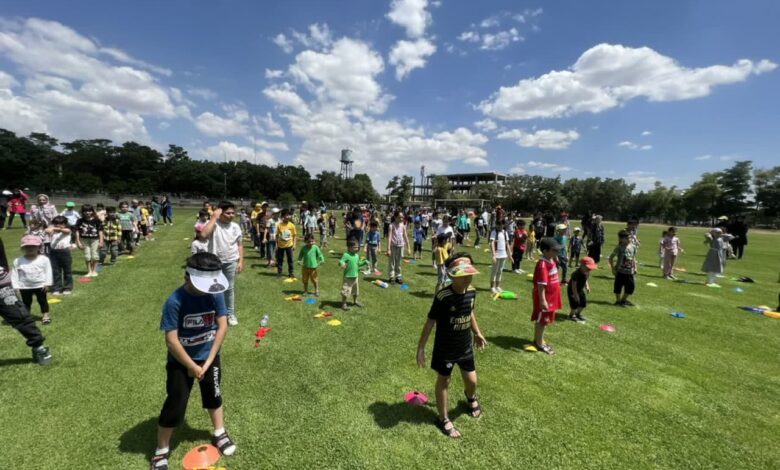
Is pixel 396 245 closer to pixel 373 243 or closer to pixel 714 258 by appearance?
pixel 373 243

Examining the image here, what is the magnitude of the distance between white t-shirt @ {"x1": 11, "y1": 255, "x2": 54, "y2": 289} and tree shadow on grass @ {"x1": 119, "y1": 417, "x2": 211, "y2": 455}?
14.0 ft

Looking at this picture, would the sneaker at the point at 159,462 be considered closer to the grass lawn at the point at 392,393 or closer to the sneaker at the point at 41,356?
the grass lawn at the point at 392,393

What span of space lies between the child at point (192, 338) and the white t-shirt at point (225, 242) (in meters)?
3.14

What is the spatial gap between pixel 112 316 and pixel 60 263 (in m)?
2.78

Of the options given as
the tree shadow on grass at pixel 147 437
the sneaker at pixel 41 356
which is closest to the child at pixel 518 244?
the tree shadow on grass at pixel 147 437

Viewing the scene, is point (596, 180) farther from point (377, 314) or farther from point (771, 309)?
point (377, 314)

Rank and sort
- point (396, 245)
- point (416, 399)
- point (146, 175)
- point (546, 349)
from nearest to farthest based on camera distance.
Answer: point (416, 399) → point (546, 349) → point (396, 245) → point (146, 175)

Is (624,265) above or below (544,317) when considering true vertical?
above

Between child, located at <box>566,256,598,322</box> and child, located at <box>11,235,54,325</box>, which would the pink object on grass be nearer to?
child, located at <box>566,256,598,322</box>

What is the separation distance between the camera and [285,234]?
35.2 feet

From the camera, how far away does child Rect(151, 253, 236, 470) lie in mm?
3035

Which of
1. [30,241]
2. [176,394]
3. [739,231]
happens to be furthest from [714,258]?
Answer: [30,241]

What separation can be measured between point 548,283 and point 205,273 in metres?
5.43

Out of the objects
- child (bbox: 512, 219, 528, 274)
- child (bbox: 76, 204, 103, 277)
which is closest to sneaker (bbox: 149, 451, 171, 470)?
child (bbox: 76, 204, 103, 277)
